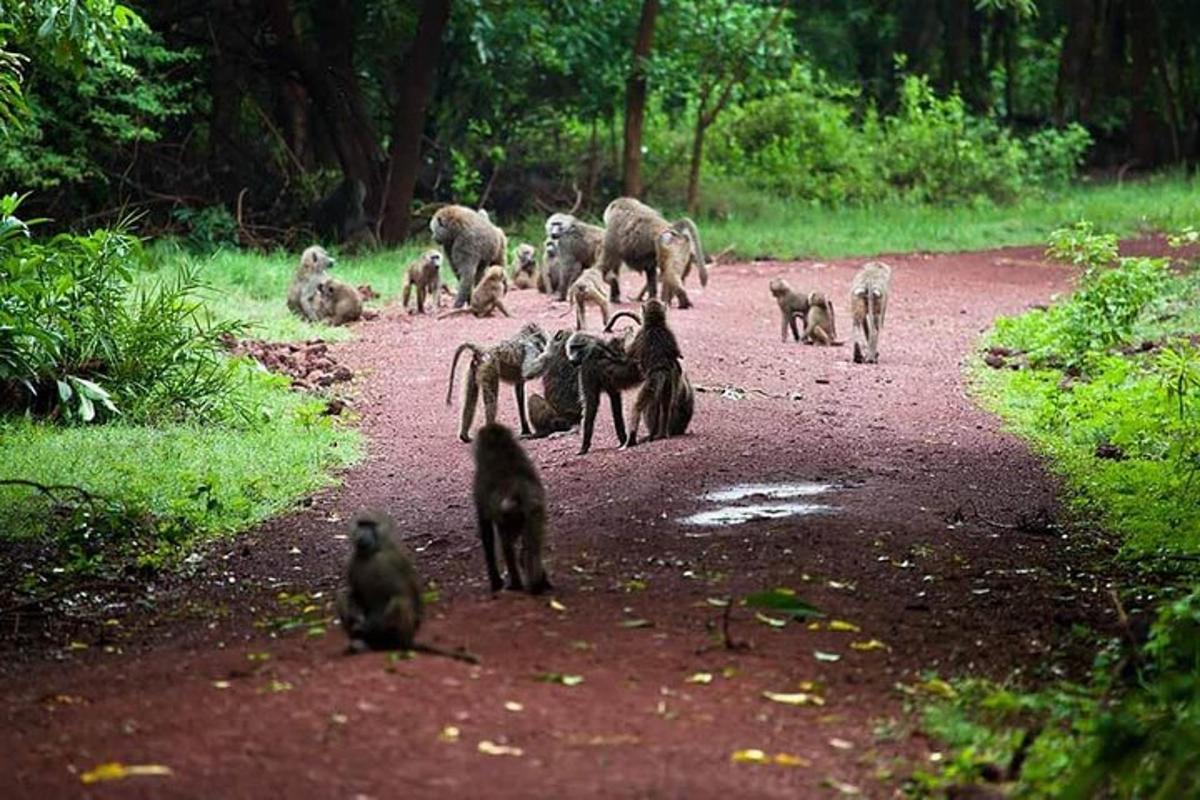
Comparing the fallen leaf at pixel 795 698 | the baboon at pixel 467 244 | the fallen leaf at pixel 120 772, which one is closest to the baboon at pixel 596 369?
the fallen leaf at pixel 795 698

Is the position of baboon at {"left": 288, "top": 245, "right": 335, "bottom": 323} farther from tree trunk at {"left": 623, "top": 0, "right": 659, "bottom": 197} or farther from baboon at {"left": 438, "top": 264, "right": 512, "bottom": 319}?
tree trunk at {"left": 623, "top": 0, "right": 659, "bottom": 197}

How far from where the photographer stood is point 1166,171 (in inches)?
1312

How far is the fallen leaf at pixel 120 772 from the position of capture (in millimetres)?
5230

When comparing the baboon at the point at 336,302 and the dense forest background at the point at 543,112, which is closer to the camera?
the baboon at the point at 336,302

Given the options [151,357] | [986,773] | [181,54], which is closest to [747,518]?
[986,773]

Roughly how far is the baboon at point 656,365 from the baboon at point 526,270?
8.69 m

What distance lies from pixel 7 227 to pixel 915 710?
25.5 feet

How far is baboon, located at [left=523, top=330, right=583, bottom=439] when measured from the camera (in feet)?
40.5

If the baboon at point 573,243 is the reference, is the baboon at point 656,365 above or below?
below

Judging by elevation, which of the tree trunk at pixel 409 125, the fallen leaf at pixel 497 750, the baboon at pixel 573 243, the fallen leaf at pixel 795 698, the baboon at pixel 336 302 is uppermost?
the tree trunk at pixel 409 125

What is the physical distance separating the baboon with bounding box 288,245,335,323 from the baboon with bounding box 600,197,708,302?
276 centimetres

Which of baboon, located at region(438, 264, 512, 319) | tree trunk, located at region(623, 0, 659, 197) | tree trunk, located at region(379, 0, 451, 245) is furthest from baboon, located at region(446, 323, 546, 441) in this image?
tree trunk, located at region(623, 0, 659, 197)

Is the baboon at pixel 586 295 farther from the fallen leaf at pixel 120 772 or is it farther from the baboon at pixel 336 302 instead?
the fallen leaf at pixel 120 772

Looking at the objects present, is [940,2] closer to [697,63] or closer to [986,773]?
[697,63]
